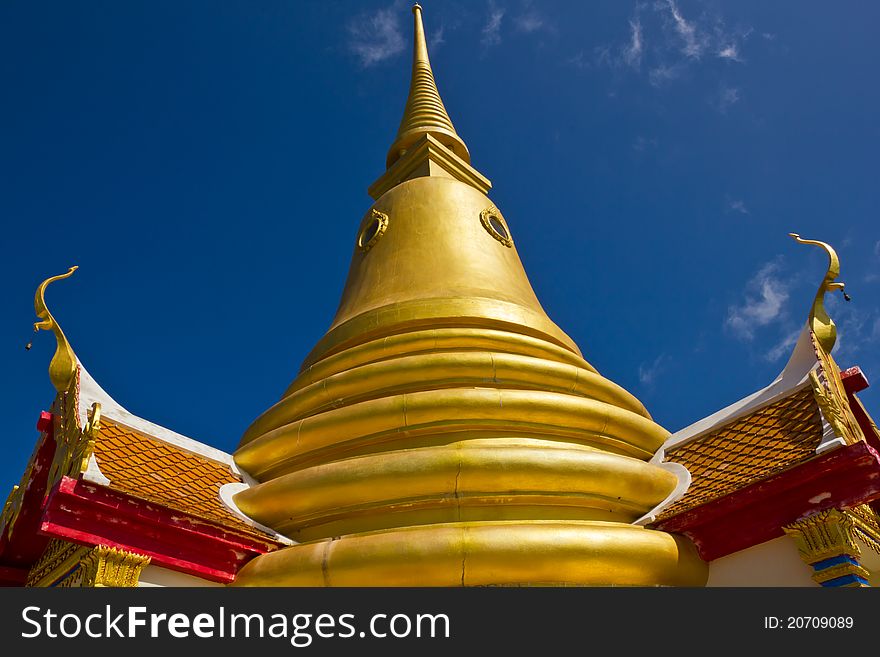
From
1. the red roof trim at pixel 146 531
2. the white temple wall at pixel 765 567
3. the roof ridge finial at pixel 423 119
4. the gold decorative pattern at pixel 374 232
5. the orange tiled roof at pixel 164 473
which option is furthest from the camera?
the roof ridge finial at pixel 423 119

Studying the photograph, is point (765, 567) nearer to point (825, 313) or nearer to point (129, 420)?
point (825, 313)

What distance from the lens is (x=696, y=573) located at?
5250 mm

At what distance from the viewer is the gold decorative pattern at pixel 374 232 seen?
372 inches

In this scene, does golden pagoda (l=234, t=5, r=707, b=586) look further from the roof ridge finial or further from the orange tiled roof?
the roof ridge finial

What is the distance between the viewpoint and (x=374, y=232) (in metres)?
9.55

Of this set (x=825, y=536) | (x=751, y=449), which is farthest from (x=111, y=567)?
(x=751, y=449)

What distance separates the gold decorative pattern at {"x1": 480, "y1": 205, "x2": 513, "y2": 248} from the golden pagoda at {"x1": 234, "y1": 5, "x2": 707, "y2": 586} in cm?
96

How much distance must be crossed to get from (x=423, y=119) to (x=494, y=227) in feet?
10.6

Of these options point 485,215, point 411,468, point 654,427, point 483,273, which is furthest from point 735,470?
point 485,215

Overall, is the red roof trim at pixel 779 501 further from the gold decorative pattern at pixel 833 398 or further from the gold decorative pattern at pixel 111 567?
the gold decorative pattern at pixel 111 567

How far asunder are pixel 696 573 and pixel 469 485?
1.67 metres

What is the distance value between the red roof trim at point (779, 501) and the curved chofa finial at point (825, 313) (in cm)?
167

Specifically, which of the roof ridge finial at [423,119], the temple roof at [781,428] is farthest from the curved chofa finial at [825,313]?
the roof ridge finial at [423,119]

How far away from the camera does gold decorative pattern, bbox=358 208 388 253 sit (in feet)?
31.0
